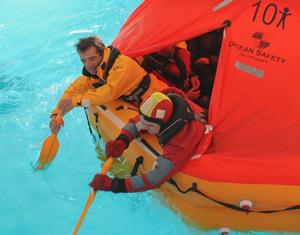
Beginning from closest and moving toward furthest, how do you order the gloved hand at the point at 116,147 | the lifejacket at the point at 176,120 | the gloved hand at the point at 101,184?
the lifejacket at the point at 176,120 → the gloved hand at the point at 101,184 → the gloved hand at the point at 116,147

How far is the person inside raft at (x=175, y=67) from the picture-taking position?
2.59m

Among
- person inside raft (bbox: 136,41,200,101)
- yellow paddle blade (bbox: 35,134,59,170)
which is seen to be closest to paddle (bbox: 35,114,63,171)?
yellow paddle blade (bbox: 35,134,59,170)

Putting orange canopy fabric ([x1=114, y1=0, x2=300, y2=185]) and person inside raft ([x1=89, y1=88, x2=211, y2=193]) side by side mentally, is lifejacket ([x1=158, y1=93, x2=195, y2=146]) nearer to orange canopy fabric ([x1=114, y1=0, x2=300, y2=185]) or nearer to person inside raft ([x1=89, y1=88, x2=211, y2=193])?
person inside raft ([x1=89, y1=88, x2=211, y2=193])

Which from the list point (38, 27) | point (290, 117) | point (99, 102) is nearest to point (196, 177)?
point (290, 117)

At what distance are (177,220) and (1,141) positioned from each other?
176cm

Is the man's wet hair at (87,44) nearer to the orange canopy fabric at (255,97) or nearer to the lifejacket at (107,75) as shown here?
the lifejacket at (107,75)

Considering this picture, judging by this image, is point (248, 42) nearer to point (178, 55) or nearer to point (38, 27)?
point (178, 55)

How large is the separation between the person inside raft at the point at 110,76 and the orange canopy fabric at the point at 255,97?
419 mm

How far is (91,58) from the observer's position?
92.4 inches

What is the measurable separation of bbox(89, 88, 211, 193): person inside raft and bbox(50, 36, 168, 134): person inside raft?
357mm

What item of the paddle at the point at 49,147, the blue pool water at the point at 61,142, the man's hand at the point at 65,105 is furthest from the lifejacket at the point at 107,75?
the blue pool water at the point at 61,142

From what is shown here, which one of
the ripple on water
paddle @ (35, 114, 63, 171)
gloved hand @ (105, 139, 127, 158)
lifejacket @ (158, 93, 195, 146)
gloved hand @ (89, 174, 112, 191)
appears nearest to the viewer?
lifejacket @ (158, 93, 195, 146)

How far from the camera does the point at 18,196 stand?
2.83m

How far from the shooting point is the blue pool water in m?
2.56
